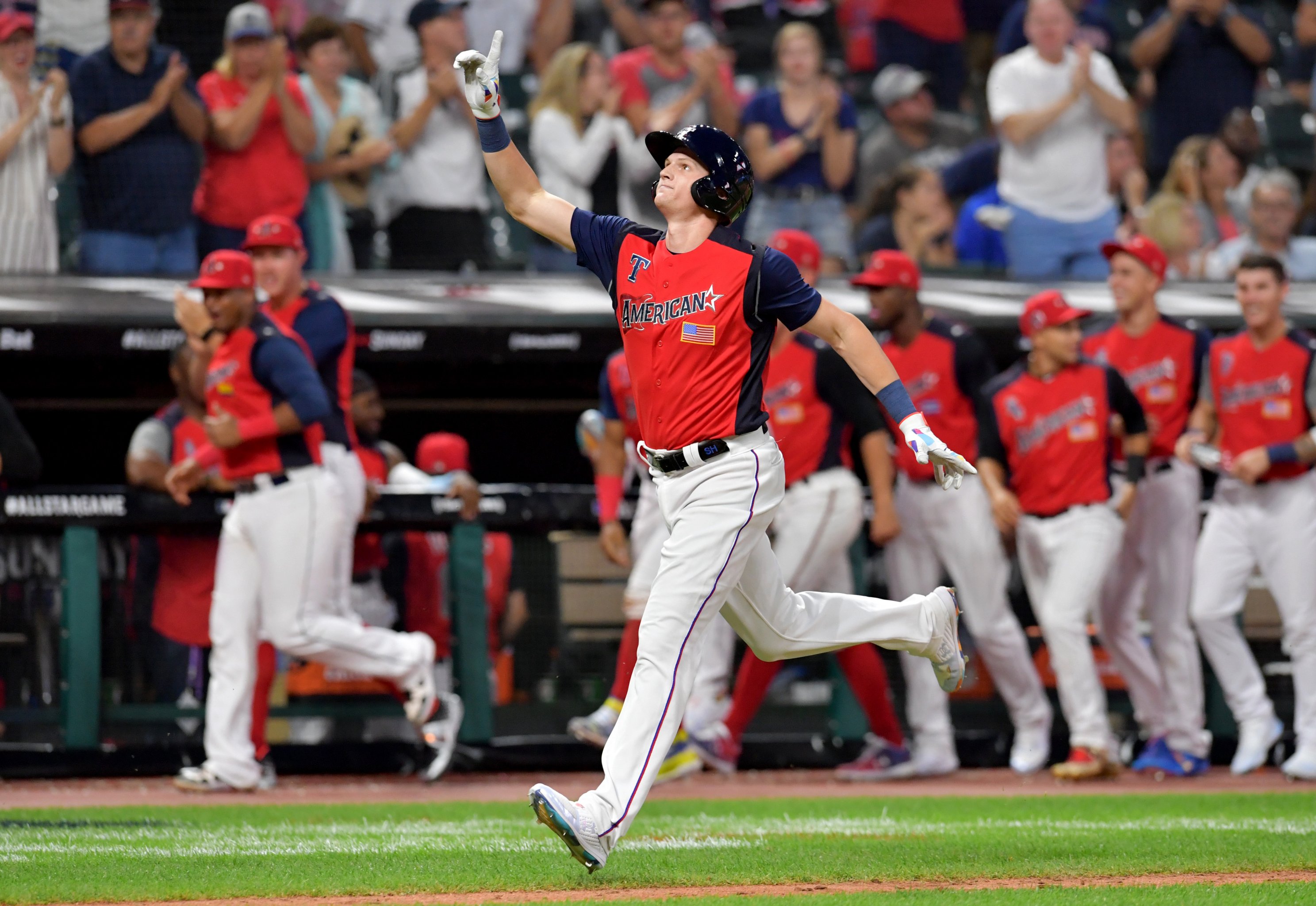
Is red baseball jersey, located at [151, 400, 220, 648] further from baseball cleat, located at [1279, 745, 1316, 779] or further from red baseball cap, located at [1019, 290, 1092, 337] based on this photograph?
baseball cleat, located at [1279, 745, 1316, 779]

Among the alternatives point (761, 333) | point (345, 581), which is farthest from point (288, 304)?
point (761, 333)

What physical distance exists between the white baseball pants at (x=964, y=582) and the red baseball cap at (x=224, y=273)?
3.16 metres

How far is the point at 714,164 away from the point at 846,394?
3128 mm

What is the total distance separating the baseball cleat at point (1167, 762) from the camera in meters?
7.95

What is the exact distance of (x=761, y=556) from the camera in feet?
15.6

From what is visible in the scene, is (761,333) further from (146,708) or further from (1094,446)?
(146,708)

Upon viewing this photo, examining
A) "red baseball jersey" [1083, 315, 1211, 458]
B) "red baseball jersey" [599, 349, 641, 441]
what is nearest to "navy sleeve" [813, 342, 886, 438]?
"red baseball jersey" [599, 349, 641, 441]

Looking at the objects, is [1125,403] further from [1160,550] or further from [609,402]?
[609,402]

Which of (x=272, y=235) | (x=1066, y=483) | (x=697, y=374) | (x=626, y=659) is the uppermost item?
(x=697, y=374)

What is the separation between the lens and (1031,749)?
316 inches

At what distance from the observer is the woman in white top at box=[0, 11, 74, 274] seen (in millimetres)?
8586

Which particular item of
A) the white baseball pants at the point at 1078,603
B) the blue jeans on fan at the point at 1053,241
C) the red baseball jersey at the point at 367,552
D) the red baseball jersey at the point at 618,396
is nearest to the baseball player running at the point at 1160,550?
the white baseball pants at the point at 1078,603

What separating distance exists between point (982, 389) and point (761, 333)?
11.6 feet

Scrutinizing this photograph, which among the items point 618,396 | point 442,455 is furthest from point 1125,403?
point 442,455
